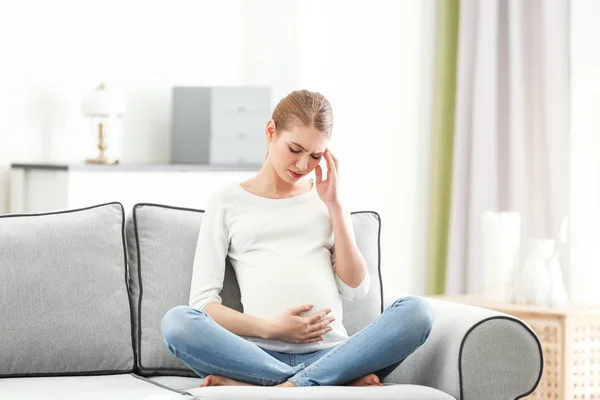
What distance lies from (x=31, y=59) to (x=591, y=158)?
2232 millimetres

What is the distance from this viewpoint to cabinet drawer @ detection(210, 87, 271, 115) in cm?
417

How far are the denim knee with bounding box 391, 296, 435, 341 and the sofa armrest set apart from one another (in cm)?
10

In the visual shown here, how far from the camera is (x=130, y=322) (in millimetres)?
2377

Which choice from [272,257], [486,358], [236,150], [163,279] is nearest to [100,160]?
[236,150]

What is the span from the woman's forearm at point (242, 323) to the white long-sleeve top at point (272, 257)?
0.04 m

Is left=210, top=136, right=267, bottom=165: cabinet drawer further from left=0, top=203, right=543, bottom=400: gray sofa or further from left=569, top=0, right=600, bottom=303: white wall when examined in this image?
left=0, top=203, right=543, bottom=400: gray sofa

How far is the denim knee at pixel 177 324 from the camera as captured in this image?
6.73 feet

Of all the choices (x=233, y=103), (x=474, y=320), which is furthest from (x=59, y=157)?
(x=474, y=320)

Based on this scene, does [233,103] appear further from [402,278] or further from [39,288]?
[39,288]

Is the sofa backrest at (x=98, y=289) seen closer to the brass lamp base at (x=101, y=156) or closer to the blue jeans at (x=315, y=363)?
the blue jeans at (x=315, y=363)

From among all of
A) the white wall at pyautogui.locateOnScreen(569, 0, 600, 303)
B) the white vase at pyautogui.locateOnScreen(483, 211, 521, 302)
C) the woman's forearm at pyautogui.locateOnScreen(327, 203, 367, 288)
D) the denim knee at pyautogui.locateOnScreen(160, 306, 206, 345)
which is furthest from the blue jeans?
the white wall at pyautogui.locateOnScreen(569, 0, 600, 303)

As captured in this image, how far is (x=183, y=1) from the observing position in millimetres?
4488

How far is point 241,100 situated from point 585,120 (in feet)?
4.85

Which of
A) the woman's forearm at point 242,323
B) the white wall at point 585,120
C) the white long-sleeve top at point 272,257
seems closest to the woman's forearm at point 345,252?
the white long-sleeve top at point 272,257
